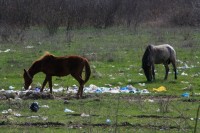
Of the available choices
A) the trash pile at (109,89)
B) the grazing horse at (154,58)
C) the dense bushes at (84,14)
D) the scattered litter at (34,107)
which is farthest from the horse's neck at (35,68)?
the dense bushes at (84,14)

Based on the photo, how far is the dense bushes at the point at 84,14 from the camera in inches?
2045

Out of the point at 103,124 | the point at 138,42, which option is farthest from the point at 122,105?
the point at 138,42

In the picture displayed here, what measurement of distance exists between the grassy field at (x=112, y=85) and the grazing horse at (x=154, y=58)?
1.50ft

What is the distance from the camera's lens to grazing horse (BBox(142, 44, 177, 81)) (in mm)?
23438

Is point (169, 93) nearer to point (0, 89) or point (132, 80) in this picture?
point (132, 80)

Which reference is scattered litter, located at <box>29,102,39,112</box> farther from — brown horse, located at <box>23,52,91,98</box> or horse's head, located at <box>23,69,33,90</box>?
horse's head, located at <box>23,69,33,90</box>

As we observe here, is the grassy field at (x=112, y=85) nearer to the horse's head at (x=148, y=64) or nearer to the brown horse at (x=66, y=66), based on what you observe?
the horse's head at (x=148, y=64)

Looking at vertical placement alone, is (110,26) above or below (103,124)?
below

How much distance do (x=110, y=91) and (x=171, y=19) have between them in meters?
41.6

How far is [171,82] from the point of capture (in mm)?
22469

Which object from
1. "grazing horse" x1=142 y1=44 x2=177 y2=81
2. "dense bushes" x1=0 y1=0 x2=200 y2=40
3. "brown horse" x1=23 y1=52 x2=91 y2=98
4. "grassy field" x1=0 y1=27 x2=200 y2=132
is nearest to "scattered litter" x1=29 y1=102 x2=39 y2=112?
"grassy field" x1=0 y1=27 x2=200 y2=132

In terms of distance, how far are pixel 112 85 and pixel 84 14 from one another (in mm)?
34855

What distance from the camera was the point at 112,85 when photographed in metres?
21.5

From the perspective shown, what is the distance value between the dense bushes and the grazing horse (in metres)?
21.5
